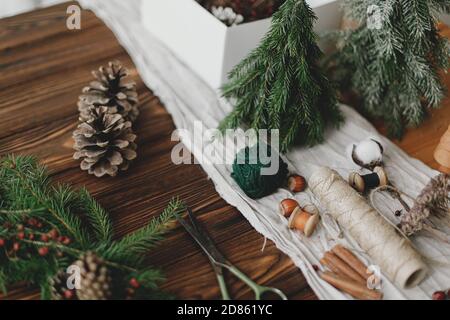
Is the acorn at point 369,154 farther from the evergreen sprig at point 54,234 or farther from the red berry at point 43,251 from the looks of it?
the red berry at point 43,251

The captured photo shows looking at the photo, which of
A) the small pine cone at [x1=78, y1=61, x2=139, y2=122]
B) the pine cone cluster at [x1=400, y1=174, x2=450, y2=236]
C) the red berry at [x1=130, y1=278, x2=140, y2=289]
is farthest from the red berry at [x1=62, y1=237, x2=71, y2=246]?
the pine cone cluster at [x1=400, y1=174, x2=450, y2=236]

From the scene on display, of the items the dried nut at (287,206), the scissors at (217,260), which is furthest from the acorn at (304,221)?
the scissors at (217,260)

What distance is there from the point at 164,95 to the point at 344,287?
0.54 m

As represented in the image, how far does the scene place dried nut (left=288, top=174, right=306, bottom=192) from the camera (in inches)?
38.6

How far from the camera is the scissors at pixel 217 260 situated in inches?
32.5

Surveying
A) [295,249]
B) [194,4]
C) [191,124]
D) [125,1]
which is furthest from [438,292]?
[125,1]

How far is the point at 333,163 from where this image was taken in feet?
3.42

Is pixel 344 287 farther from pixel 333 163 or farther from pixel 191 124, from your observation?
pixel 191 124

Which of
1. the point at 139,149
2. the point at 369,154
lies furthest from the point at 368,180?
the point at 139,149

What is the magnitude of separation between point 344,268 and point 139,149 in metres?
0.42

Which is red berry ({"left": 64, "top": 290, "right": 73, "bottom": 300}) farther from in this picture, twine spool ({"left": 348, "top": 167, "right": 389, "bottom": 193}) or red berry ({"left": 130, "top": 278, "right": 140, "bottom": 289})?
twine spool ({"left": 348, "top": 167, "right": 389, "bottom": 193})

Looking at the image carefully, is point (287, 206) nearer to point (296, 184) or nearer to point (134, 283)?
point (296, 184)

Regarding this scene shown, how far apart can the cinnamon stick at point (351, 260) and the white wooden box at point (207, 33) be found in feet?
1.40
